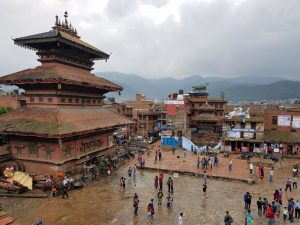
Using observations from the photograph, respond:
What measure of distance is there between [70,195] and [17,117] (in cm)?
962

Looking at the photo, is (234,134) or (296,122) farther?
(234,134)

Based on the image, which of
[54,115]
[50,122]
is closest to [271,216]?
[50,122]

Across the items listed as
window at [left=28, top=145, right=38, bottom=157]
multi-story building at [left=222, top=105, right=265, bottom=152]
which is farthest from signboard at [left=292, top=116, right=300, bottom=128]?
window at [left=28, top=145, right=38, bottom=157]

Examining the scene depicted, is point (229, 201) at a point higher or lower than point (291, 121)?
lower

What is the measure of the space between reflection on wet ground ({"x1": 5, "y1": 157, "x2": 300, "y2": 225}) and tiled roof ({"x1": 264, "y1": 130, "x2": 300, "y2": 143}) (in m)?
17.1

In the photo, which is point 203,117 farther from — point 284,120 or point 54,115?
point 54,115

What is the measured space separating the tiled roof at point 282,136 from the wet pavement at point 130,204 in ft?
56.6

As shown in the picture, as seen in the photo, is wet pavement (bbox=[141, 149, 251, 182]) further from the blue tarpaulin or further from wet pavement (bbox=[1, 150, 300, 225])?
the blue tarpaulin

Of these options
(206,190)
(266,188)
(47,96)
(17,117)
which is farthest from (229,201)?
(17,117)

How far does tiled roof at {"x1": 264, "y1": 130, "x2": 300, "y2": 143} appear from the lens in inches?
1657

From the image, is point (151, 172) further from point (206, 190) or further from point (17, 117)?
point (17, 117)

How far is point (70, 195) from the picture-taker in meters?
22.0

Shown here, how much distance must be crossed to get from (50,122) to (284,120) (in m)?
37.7

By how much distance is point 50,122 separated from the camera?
23.6 meters
